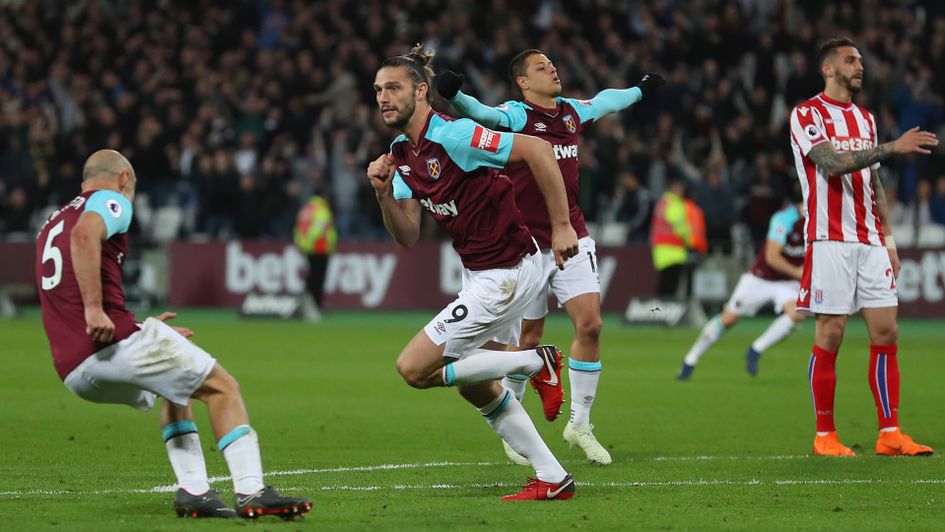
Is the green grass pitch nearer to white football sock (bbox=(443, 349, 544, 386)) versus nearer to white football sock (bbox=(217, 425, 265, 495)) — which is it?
white football sock (bbox=(217, 425, 265, 495))

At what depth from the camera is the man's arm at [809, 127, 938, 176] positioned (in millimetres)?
9289

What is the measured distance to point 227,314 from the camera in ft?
86.9

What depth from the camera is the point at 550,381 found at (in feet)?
27.2

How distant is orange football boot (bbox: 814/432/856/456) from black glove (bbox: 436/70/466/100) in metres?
3.58

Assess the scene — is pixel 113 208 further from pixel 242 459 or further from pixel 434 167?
pixel 434 167

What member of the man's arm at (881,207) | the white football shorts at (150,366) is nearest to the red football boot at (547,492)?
the white football shorts at (150,366)

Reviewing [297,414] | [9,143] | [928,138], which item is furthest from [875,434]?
[9,143]

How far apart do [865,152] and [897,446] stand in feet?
6.36

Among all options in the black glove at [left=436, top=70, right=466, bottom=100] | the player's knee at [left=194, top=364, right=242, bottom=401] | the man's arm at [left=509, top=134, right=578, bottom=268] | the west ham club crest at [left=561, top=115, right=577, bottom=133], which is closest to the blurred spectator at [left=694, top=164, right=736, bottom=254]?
the west ham club crest at [left=561, top=115, right=577, bottom=133]

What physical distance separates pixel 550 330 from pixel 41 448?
40.7 ft

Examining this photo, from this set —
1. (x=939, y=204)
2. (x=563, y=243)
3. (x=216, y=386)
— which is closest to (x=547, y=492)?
(x=563, y=243)

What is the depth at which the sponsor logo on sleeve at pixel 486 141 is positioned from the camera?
752cm

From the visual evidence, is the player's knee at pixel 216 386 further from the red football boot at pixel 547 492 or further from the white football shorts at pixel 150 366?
the red football boot at pixel 547 492

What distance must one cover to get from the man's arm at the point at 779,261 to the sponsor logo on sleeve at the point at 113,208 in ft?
31.8
